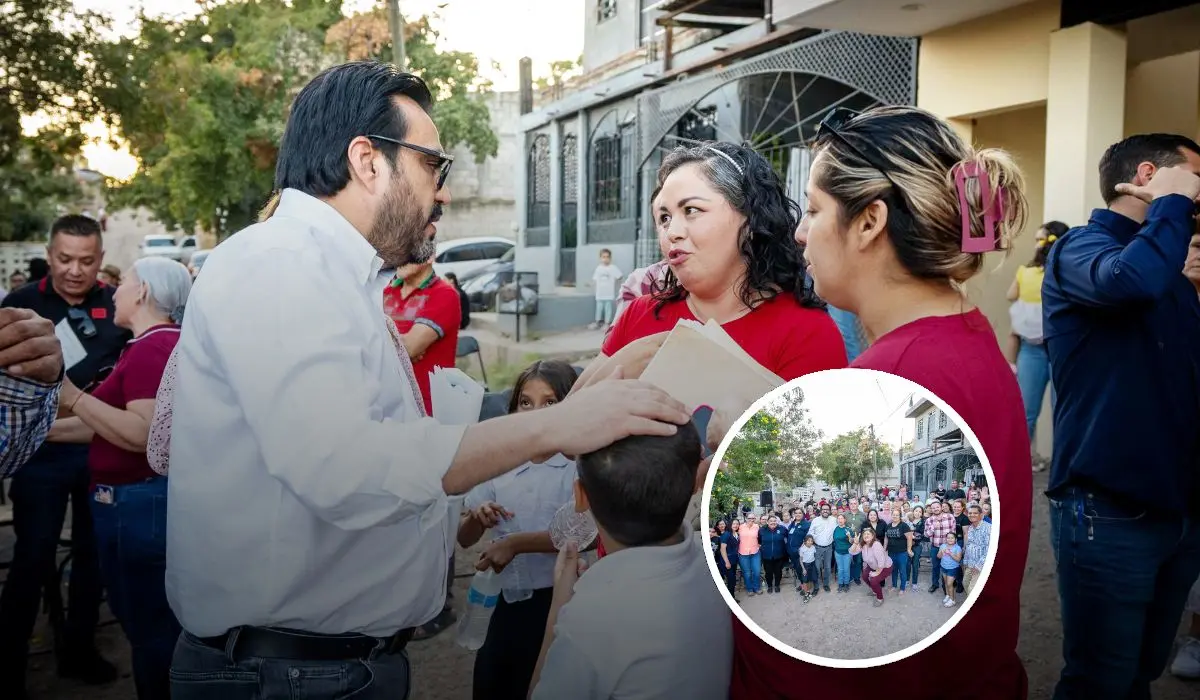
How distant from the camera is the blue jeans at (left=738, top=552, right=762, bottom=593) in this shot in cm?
126

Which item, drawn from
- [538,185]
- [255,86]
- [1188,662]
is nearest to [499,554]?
[1188,662]

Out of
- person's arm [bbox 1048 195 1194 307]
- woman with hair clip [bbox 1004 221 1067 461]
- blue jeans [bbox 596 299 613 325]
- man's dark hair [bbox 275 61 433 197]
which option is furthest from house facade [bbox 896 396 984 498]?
blue jeans [bbox 596 299 613 325]

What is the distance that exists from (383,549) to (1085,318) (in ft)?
6.74

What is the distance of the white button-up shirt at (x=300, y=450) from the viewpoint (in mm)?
1357

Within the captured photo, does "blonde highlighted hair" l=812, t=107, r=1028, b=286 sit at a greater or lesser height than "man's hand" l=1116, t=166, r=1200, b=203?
lesser

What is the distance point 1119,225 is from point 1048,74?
208 inches

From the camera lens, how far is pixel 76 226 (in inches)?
176

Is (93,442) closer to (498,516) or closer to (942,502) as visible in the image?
(498,516)

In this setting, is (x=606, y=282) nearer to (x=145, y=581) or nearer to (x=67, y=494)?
(x=67, y=494)

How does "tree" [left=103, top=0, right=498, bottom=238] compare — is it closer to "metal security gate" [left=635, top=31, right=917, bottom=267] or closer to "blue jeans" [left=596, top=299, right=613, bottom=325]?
"blue jeans" [left=596, top=299, right=613, bottom=325]

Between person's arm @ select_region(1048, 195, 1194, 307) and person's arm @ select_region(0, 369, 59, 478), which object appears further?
person's arm @ select_region(1048, 195, 1194, 307)

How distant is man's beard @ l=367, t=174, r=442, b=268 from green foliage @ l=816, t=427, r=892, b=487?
895 mm

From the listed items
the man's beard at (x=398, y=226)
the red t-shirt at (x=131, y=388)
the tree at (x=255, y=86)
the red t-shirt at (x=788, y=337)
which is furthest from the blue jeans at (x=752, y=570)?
the tree at (x=255, y=86)

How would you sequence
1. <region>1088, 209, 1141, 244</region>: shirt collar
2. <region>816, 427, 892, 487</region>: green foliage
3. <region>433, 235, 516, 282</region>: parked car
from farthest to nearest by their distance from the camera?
<region>433, 235, 516, 282</region>: parked car
<region>1088, 209, 1141, 244</region>: shirt collar
<region>816, 427, 892, 487</region>: green foliage
